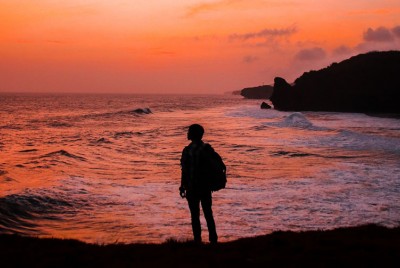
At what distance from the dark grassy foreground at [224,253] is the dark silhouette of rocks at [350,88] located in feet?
291

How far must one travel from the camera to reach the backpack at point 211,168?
24.2 feet

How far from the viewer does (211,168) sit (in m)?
7.39

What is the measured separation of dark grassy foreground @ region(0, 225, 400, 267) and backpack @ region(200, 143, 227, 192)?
1139mm

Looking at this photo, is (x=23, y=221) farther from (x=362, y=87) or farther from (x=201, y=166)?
(x=362, y=87)

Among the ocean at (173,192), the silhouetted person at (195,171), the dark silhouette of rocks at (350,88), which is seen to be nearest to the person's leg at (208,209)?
the silhouetted person at (195,171)

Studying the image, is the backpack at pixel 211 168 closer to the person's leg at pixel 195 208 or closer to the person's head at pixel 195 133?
the person's head at pixel 195 133

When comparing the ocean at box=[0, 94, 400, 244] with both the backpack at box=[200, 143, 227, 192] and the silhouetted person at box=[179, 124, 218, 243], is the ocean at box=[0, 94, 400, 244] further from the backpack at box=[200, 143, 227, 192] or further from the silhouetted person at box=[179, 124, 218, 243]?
the backpack at box=[200, 143, 227, 192]

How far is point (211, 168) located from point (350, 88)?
10151 cm

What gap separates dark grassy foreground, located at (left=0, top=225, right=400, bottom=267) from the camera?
6.56 meters

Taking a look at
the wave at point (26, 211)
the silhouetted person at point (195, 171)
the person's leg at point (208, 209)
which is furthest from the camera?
the wave at point (26, 211)

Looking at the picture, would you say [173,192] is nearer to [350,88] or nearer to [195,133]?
[195,133]

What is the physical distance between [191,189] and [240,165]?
15.9 m

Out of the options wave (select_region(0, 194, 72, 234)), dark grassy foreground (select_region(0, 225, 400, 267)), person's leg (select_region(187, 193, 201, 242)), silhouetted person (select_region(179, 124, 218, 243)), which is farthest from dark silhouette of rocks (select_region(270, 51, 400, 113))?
silhouetted person (select_region(179, 124, 218, 243))

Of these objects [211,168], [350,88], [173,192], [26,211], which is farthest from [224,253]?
[350,88]
